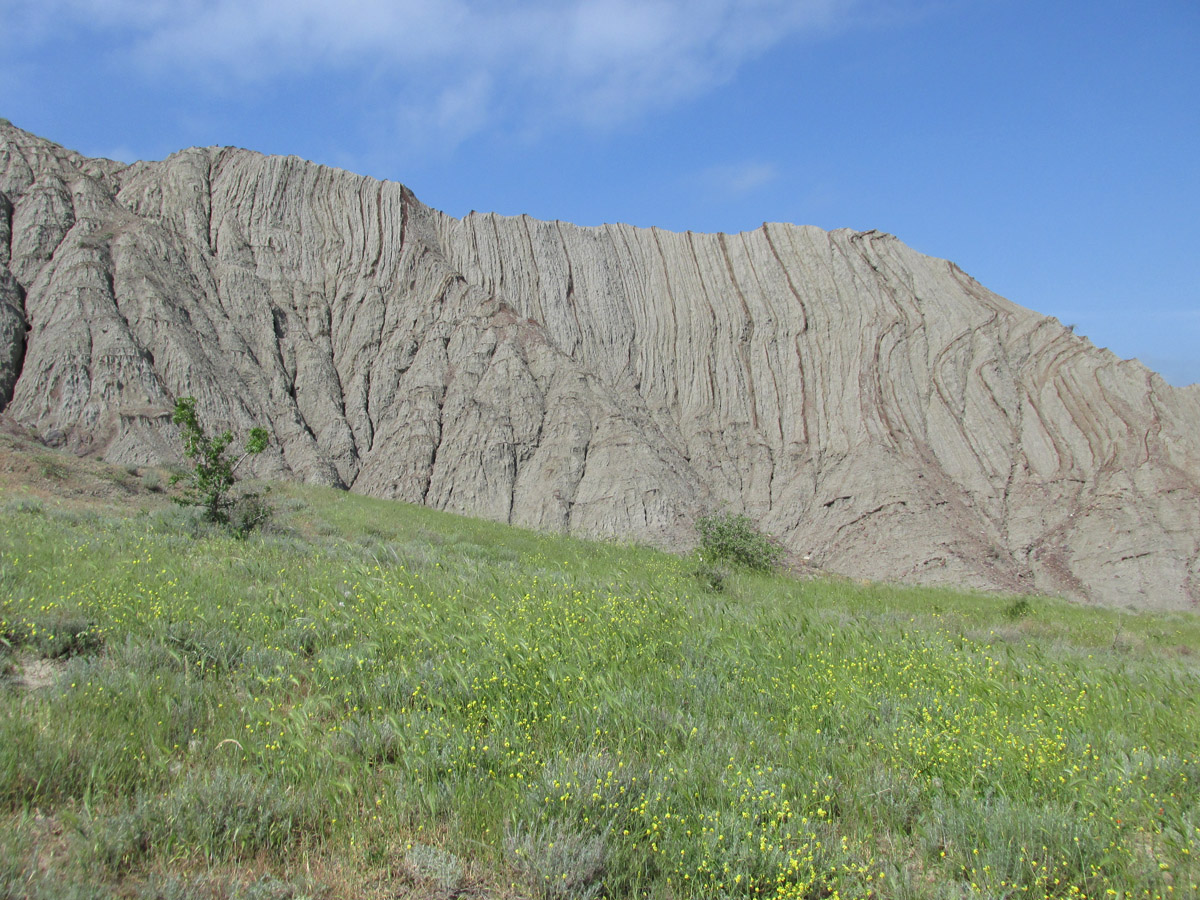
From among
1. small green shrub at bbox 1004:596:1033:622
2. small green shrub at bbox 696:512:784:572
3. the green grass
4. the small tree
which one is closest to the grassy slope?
the green grass

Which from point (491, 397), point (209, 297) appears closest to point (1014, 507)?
point (491, 397)

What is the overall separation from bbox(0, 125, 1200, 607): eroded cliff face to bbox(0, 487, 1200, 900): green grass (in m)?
25.8

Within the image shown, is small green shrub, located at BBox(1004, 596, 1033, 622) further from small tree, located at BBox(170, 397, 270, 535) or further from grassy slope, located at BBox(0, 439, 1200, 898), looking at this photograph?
small tree, located at BBox(170, 397, 270, 535)

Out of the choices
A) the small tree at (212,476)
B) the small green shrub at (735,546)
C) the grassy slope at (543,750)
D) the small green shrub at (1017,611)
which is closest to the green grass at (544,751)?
the grassy slope at (543,750)

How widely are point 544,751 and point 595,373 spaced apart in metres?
36.9

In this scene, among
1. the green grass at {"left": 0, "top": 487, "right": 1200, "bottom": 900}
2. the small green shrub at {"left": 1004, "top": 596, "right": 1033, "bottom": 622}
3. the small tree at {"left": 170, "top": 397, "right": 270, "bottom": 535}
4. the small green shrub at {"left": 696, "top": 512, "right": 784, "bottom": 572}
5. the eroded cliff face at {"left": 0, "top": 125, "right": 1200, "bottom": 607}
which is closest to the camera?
the green grass at {"left": 0, "top": 487, "right": 1200, "bottom": 900}

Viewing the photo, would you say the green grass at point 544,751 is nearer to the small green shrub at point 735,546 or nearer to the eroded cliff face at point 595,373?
the small green shrub at point 735,546

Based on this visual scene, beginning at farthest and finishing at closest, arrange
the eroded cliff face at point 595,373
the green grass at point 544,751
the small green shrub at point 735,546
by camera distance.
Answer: the eroded cliff face at point 595,373, the small green shrub at point 735,546, the green grass at point 544,751

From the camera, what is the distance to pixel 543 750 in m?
4.33

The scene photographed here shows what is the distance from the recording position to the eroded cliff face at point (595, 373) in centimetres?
3177

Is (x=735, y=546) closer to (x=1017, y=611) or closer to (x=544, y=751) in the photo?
(x=1017, y=611)

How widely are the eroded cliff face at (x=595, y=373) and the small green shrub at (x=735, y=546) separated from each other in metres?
10.4

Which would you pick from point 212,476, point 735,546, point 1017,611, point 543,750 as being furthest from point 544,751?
point 735,546

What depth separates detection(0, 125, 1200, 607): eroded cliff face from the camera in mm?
31766
